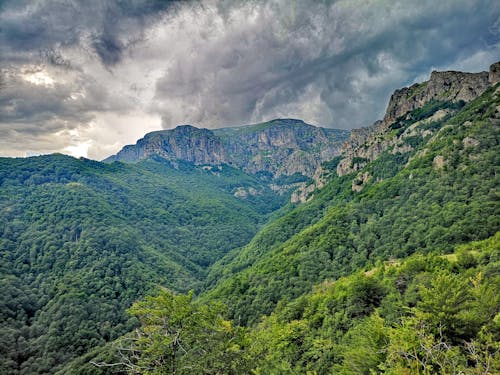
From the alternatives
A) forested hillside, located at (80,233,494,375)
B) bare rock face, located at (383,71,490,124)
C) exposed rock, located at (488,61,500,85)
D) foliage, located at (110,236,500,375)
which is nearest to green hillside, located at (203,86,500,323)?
exposed rock, located at (488,61,500,85)

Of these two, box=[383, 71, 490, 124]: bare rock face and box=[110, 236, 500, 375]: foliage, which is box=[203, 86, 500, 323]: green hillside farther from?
box=[110, 236, 500, 375]: foliage

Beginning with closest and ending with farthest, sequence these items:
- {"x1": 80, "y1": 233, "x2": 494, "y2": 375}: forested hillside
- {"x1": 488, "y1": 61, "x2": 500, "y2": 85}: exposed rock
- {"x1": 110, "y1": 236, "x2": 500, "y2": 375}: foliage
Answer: {"x1": 110, "y1": 236, "x2": 500, "y2": 375}: foliage → {"x1": 80, "y1": 233, "x2": 494, "y2": 375}: forested hillside → {"x1": 488, "y1": 61, "x2": 500, "y2": 85}: exposed rock

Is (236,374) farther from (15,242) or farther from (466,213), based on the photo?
(15,242)

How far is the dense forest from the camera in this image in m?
21.2

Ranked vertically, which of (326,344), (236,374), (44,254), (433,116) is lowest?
(44,254)

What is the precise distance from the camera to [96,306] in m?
134

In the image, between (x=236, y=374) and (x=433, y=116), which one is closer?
(x=236, y=374)

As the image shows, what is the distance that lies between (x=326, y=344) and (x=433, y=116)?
173333 mm

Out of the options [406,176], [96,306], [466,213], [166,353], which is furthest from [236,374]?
[96,306]

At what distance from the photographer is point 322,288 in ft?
254

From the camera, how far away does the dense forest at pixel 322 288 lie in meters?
21.2

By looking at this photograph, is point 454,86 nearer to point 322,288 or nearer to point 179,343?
point 322,288

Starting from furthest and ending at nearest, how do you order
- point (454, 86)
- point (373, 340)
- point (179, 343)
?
point (454, 86)
point (373, 340)
point (179, 343)

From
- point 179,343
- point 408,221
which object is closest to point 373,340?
point 179,343
